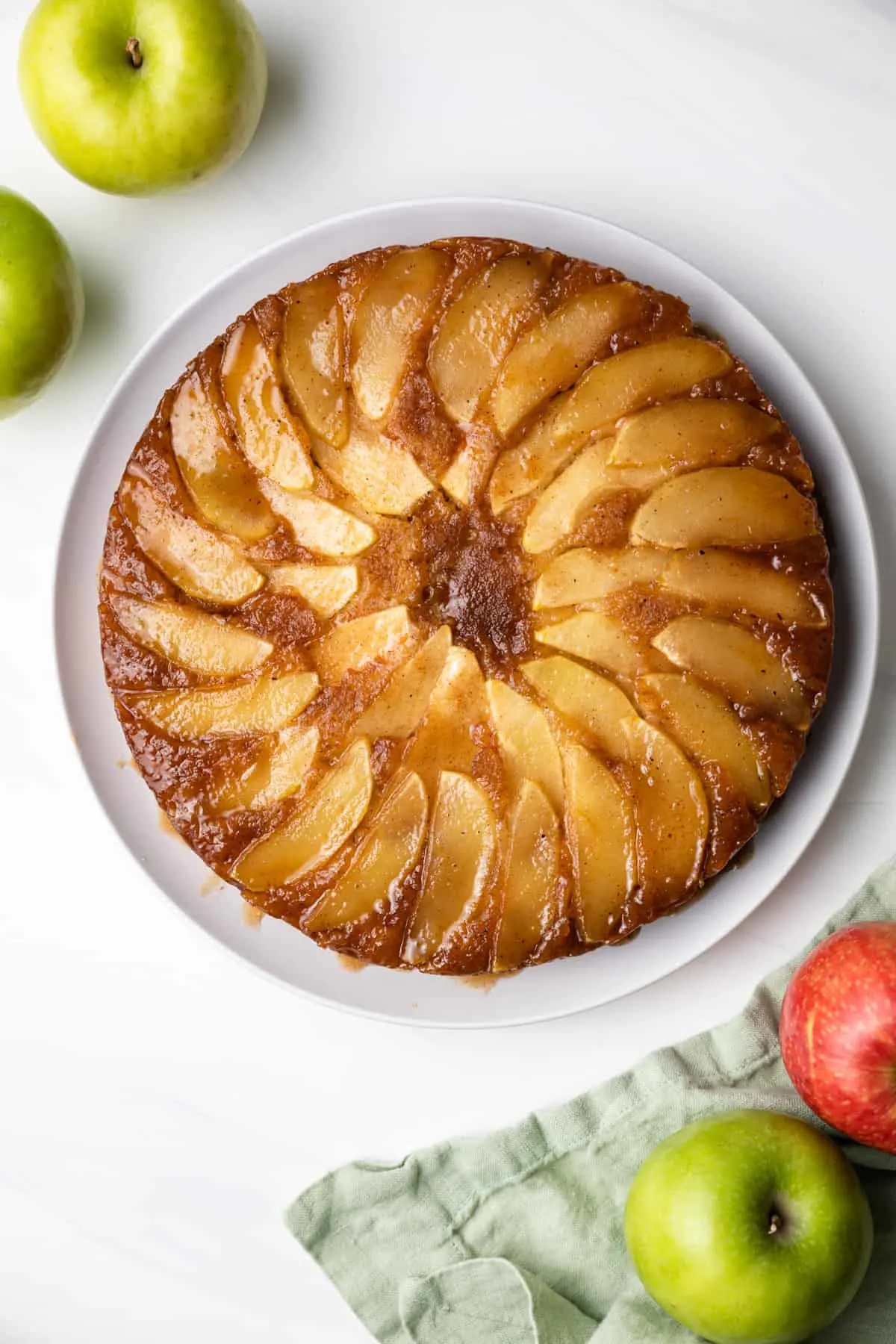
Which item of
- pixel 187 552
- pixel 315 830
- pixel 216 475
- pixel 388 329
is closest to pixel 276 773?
pixel 315 830

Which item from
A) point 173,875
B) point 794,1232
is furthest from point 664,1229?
point 173,875

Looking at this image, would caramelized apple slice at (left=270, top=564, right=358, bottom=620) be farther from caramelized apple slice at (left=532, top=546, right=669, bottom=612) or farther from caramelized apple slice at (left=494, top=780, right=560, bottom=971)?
caramelized apple slice at (left=494, top=780, right=560, bottom=971)

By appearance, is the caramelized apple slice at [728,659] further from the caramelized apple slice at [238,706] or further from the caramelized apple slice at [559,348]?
the caramelized apple slice at [238,706]

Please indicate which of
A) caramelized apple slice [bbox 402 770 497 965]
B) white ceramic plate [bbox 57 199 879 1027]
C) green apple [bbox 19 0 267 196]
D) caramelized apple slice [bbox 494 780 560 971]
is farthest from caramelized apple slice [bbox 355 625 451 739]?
Result: green apple [bbox 19 0 267 196]

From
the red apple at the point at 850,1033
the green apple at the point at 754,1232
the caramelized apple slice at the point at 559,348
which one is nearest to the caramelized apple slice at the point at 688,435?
the caramelized apple slice at the point at 559,348

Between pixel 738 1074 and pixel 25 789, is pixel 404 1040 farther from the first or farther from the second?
pixel 25 789

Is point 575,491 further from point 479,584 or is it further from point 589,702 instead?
point 589,702
